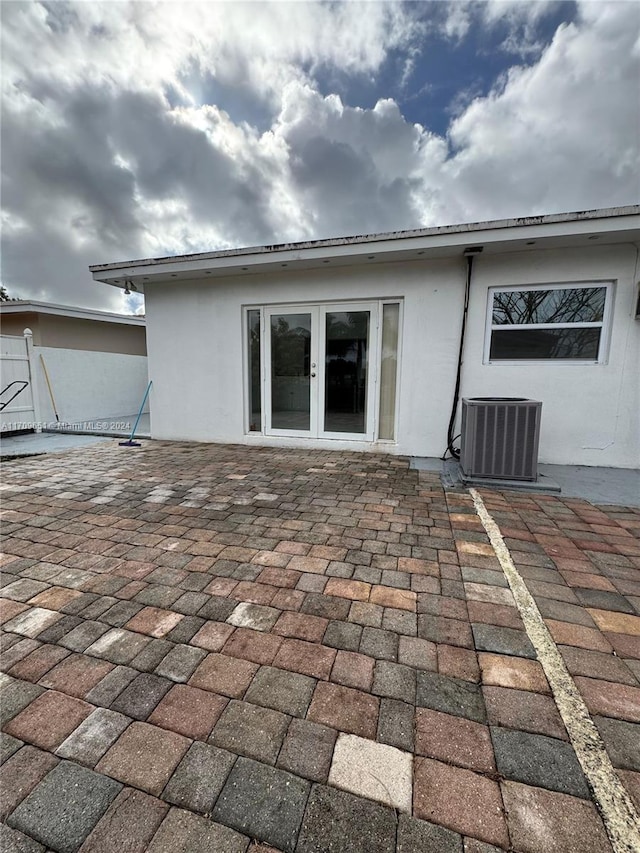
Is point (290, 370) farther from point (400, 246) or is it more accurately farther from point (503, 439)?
point (503, 439)

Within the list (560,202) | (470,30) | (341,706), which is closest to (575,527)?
(341,706)

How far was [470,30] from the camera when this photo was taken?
5.25 metres

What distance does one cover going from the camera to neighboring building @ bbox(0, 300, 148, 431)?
6.78 m

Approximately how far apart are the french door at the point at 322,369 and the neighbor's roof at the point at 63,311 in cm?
521

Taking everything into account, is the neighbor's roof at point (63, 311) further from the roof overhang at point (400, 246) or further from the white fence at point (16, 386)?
the roof overhang at point (400, 246)

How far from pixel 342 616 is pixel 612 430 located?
4.56 meters

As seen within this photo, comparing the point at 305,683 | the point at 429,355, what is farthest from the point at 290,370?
the point at 305,683

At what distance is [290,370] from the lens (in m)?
5.67

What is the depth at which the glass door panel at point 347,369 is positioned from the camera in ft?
17.4

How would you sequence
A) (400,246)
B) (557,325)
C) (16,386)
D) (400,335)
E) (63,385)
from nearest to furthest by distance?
(400,246) → (557,325) → (400,335) → (16,386) → (63,385)

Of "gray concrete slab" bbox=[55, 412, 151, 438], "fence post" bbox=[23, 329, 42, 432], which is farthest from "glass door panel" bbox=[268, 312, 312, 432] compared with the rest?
"fence post" bbox=[23, 329, 42, 432]

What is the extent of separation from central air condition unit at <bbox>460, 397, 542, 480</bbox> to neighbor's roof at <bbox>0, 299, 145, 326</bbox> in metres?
8.43

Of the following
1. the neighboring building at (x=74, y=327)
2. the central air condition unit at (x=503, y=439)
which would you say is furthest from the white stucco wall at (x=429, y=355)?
the neighboring building at (x=74, y=327)

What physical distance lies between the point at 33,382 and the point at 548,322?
8.65 meters
